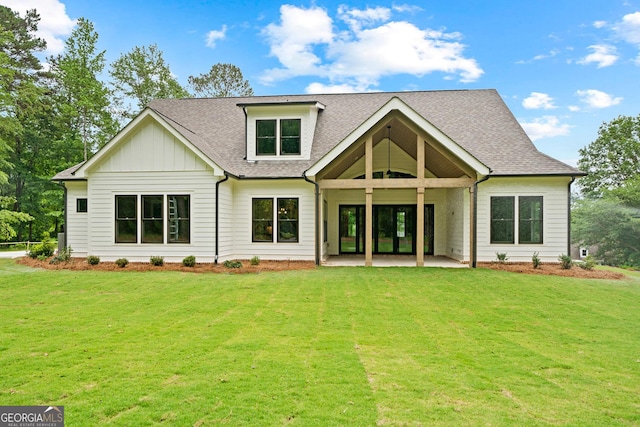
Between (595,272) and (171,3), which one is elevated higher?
(171,3)

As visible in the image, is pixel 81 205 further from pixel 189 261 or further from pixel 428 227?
pixel 428 227

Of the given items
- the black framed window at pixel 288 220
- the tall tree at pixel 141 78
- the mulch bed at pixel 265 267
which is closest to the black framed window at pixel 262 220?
the black framed window at pixel 288 220

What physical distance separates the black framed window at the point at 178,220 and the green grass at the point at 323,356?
4.54 m

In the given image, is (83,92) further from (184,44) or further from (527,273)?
(527,273)

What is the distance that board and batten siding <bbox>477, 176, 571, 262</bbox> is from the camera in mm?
13852

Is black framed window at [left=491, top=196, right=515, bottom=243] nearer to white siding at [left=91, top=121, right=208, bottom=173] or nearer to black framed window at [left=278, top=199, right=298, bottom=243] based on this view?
black framed window at [left=278, top=199, right=298, bottom=243]

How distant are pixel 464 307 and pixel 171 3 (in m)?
20.9

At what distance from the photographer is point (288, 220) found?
47.9 ft

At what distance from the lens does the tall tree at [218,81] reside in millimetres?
33719

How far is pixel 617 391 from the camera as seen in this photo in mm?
3721

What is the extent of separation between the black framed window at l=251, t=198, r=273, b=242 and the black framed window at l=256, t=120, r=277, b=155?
217 centimetres

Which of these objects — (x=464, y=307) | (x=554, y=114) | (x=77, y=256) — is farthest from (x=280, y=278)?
(x=554, y=114)

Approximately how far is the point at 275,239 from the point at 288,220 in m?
0.88

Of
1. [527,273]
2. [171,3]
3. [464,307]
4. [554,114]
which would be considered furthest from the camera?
[554,114]
